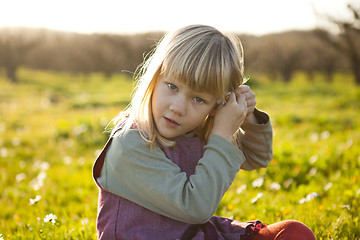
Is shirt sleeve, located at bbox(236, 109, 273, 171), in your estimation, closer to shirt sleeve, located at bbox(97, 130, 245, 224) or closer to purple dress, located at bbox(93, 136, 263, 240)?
purple dress, located at bbox(93, 136, 263, 240)

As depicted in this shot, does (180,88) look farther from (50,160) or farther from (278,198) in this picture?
(50,160)

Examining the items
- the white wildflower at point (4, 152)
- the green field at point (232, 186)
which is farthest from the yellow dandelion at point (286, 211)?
the white wildflower at point (4, 152)

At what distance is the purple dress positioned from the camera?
6.10 ft

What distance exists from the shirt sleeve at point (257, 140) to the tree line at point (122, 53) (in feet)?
61.1

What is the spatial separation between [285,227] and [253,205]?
41.3 inches

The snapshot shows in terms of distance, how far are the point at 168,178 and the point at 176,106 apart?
361 millimetres

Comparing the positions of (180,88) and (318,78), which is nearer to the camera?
(180,88)

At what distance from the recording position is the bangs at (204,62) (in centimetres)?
183

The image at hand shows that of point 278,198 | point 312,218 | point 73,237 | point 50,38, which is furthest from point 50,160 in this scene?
point 50,38

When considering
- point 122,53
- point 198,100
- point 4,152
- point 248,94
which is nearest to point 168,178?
point 198,100

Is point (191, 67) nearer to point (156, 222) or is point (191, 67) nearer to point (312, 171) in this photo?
point (156, 222)

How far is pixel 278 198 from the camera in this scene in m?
3.20

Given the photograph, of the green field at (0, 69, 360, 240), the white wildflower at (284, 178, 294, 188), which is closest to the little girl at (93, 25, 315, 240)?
the green field at (0, 69, 360, 240)

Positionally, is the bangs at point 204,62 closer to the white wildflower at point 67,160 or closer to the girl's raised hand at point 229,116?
the girl's raised hand at point 229,116
